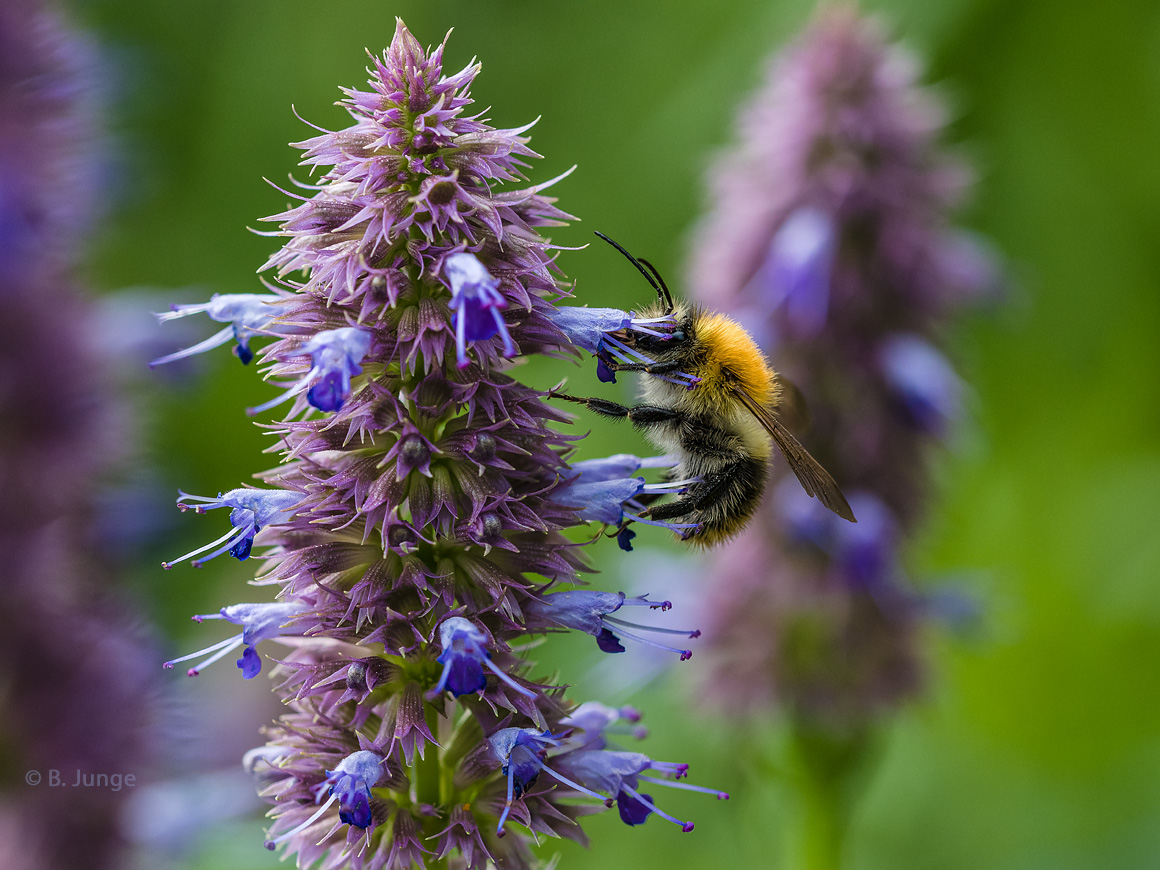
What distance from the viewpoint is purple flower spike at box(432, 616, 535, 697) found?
2064mm

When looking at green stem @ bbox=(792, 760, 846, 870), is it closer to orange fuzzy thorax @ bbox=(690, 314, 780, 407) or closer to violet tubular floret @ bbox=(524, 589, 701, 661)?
orange fuzzy thorax @ bbox=(690, 314, 780, 407)

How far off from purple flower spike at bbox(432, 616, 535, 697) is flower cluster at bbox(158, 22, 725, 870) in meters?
0.03

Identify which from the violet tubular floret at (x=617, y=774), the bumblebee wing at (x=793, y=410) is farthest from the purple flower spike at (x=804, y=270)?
the violet tubular floret at (x=617, y=774)

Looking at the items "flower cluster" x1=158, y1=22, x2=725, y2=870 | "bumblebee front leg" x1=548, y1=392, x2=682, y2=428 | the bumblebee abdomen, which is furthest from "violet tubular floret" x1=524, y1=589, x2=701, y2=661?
the bumblebee abdomen

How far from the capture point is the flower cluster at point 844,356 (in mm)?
4781

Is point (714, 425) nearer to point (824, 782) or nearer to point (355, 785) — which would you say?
point (355, 785)

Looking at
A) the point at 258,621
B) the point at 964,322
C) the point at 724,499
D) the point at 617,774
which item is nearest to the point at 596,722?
the point at 617,774

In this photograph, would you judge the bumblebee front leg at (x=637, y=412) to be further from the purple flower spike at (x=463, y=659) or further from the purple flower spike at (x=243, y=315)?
the purple flower spike at (x=463, y=659)

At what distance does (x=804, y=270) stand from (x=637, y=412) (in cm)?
162

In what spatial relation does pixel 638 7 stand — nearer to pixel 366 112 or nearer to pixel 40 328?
pixel 40 328

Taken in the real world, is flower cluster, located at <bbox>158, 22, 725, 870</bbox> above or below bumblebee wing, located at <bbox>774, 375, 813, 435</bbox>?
above

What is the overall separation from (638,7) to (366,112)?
540 cm

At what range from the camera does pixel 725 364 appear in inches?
135

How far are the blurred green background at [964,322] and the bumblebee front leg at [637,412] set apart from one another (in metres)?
1.95
